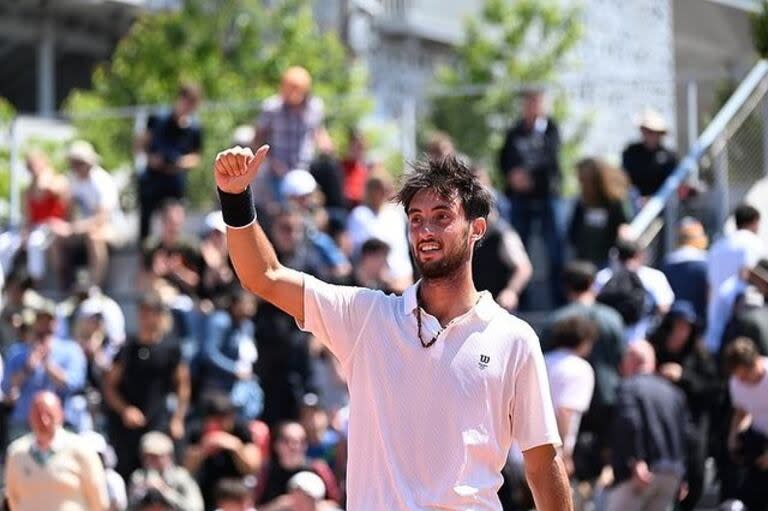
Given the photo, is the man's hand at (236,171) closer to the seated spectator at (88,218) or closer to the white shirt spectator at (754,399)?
the white shirt spectator at (754,399)

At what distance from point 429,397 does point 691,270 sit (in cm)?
909

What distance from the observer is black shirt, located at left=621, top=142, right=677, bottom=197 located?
665 inches

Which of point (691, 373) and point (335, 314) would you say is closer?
point (335, 314)

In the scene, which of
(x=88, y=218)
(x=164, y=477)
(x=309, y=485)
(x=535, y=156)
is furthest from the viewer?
(x=88, y=218)

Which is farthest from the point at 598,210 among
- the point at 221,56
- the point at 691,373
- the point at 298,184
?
the point at 221,56

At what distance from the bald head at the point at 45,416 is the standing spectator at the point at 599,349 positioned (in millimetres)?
3283

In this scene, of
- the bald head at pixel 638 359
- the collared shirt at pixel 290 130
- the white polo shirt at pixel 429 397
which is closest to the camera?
the white polo shirt at pixel 429 397

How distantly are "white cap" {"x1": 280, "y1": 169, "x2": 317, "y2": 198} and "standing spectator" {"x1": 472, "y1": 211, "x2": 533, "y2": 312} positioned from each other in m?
1.81

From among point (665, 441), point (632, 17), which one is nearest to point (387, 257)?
point (665, 441)

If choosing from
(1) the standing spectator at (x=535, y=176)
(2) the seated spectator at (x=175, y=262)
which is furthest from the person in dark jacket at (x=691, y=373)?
(2) the seated spectator at (x=175, y=262)

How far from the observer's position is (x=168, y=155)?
1812 cm

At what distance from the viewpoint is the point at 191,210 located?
20.2 m

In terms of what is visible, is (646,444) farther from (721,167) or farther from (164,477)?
(721,167)

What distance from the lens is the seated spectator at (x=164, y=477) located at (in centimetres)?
1320
